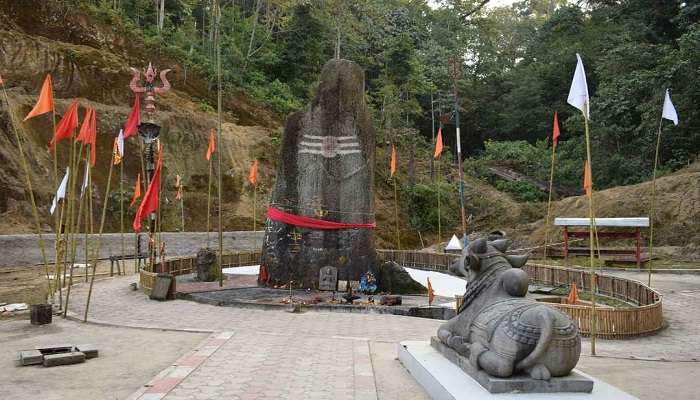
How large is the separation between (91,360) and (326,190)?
28.5 feet

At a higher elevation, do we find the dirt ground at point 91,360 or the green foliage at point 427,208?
the green foliage at point 427,208

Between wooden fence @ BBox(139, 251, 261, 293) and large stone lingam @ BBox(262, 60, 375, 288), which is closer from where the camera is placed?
wooden fence @ BBox(139, 251, 261, 293)

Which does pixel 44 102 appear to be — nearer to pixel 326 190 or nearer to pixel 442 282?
pixel 326 190

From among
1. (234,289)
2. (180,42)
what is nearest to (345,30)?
(180,42)

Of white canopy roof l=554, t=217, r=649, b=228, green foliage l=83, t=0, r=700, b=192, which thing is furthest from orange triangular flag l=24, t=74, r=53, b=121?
green foliage l=83, t=0, r=700, b=192

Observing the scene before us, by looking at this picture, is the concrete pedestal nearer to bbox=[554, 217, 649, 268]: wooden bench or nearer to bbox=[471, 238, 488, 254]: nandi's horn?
bbox=[471, 238, 488, 254]: nandi's horn

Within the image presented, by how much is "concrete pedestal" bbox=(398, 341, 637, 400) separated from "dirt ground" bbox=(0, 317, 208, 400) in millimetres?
3053

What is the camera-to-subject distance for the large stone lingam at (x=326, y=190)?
14.9m

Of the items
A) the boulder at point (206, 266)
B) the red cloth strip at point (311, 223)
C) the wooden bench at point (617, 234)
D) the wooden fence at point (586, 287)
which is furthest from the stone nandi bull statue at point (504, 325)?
the wooden bench at point (617, 234)

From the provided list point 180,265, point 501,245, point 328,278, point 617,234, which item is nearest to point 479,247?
point 501,245

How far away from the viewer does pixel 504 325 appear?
5047 mm

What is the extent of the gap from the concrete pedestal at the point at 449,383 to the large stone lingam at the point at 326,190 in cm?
794

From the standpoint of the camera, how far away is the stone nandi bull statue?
4812mm

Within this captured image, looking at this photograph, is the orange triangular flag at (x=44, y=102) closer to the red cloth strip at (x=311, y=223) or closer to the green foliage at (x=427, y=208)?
the red cloth strip at (x=311, y=223)
